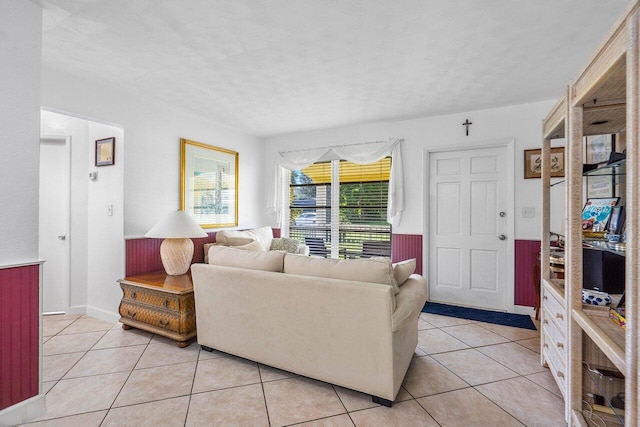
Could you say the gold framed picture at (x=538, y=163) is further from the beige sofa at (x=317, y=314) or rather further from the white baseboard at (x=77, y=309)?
the white baseboard at (x=77, y=309)

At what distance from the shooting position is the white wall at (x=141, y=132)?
2.71 metres

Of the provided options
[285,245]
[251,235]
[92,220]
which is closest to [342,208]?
[285,245]

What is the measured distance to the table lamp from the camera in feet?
9.83

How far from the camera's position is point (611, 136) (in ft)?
7.16

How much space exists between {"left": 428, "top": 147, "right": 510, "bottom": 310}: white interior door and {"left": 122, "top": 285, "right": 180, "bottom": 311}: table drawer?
3.09 meters

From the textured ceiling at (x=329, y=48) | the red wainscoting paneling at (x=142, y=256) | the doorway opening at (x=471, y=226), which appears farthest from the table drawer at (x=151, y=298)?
the doorway opening at (x=471, y=226)

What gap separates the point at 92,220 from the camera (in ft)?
11.1

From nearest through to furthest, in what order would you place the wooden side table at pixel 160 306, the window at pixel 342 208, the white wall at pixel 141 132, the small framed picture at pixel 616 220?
the small framed picture at pixel 616 220 < the wooden side table at pixel 160 306 < the white wall at pixel 141 132 < the window at pixel 342 208

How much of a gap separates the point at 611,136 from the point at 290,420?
2917 mm

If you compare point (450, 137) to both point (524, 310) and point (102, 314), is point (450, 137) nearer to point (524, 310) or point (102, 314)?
point (524, 310)

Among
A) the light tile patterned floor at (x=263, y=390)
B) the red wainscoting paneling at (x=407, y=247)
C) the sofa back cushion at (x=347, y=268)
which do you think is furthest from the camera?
the red wainscoting paneling at (x=407, y=247)

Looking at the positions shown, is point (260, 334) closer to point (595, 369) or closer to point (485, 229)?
point (595, 369)

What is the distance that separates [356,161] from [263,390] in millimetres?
3190

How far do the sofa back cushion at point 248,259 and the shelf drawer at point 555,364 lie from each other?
187 centimetres
